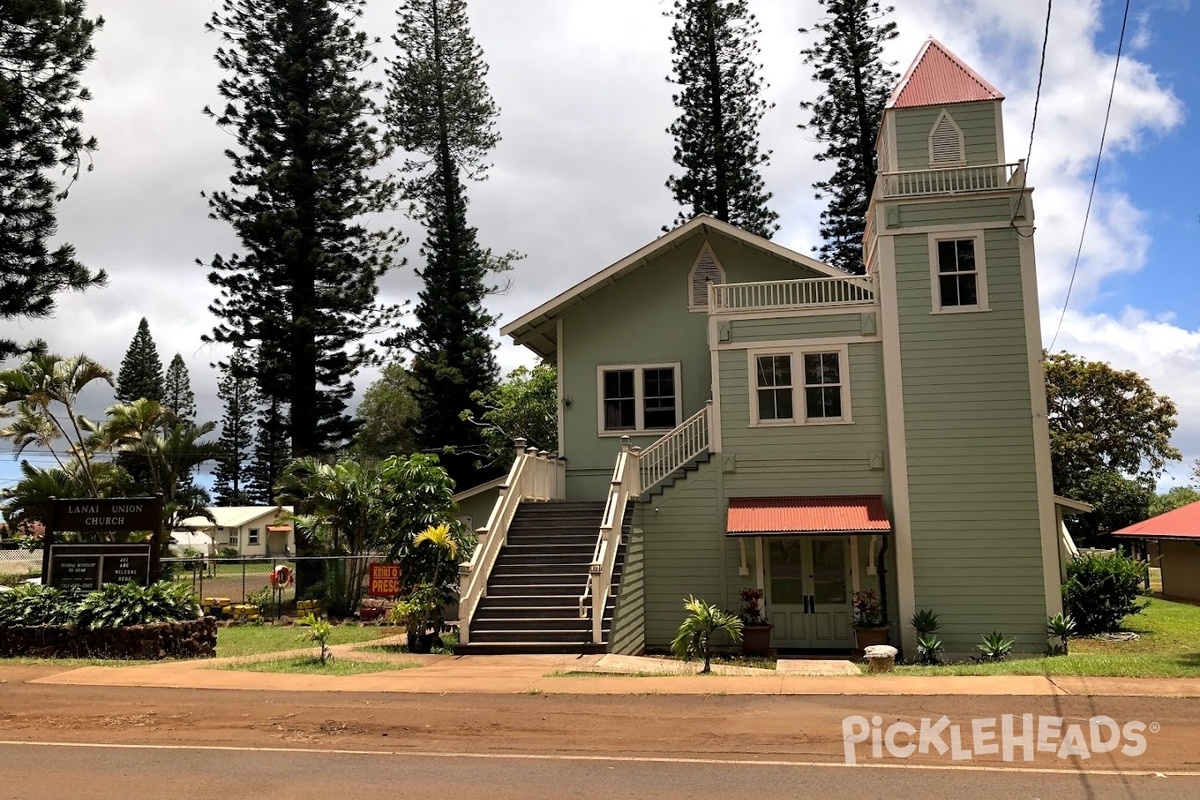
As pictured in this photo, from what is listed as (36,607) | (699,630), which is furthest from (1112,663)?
(36,607)

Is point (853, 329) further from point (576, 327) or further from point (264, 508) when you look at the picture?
point (264, 508)

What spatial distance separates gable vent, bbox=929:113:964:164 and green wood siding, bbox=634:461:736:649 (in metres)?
7.31

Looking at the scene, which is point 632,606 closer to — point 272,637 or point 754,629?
point 754,629

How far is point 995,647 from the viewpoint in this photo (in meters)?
15.4

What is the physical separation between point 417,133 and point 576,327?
953 inches

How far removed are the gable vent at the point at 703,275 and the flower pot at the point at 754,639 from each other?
7.29 m

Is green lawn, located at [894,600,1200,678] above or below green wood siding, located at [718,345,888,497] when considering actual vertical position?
below

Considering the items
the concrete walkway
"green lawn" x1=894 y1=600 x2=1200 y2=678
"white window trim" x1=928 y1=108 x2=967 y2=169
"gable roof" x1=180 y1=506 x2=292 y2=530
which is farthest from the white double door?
"gable roof" x1=180 y1=506 x2=292 y2=530

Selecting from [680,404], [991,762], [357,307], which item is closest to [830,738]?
[991,762]

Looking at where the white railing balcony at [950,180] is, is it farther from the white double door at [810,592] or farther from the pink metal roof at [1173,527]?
the pink metal roof at [1173,527]

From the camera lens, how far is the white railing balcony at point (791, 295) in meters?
17.8

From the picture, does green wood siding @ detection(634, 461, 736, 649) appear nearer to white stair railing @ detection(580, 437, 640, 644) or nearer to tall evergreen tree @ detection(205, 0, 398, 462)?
white stair railing @ detection(580, 437, 640, 644)

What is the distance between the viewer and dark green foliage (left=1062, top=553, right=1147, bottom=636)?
61.7 ft

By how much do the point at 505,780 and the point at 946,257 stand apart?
13.5m
